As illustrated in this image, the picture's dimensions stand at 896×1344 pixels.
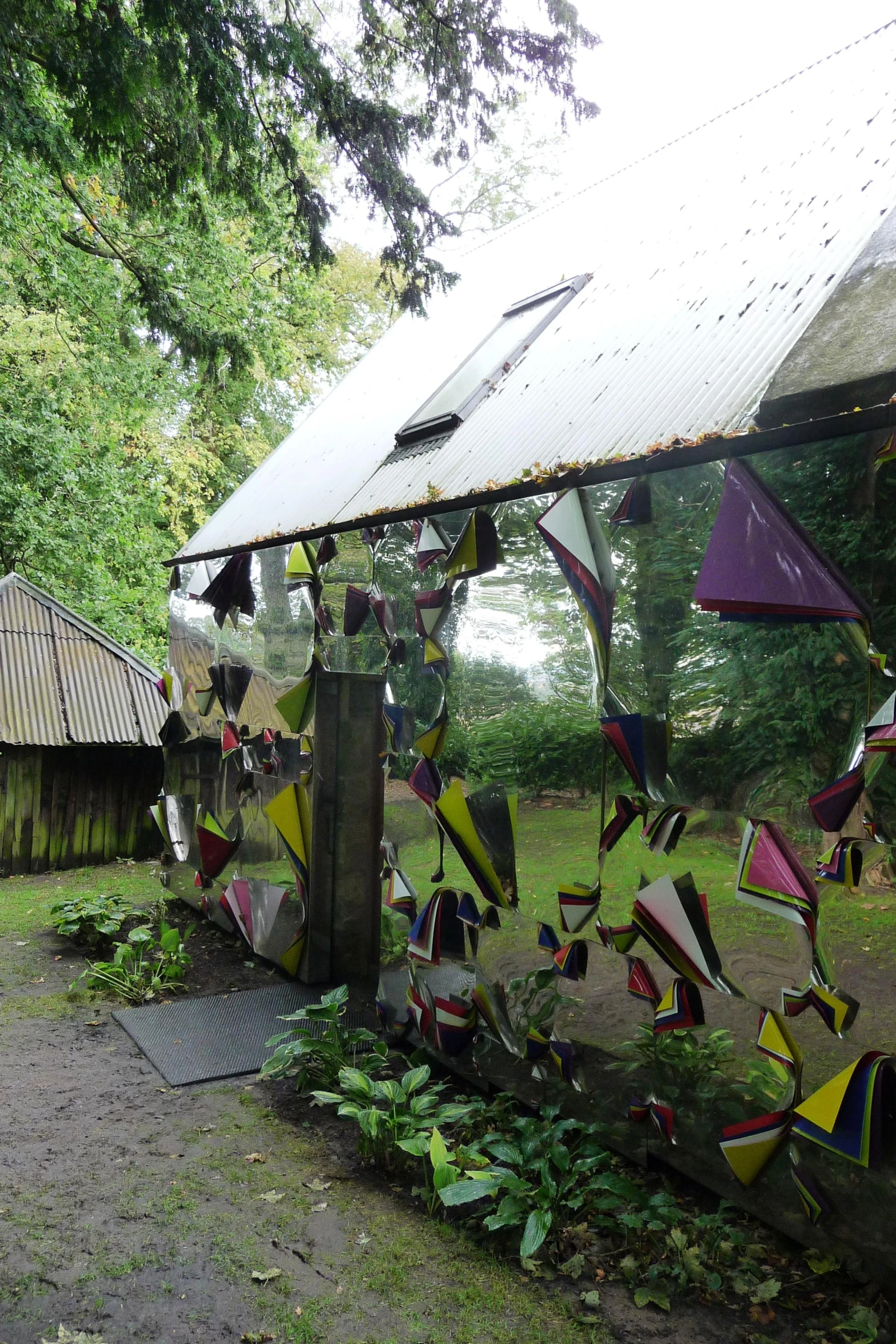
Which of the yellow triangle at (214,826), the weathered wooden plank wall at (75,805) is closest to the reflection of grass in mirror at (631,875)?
the yellow triangle at (214,826)

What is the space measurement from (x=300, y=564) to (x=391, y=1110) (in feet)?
10.5

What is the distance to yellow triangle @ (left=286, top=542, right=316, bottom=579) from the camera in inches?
223

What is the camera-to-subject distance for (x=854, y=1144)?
271cm

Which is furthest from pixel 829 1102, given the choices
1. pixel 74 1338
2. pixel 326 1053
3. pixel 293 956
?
pixel 293 956

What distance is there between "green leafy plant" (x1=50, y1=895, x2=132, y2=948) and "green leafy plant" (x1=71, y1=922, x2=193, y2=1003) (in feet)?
0.97

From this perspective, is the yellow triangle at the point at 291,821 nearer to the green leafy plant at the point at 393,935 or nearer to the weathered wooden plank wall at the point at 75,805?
the green leafy plant at the point at 393,935

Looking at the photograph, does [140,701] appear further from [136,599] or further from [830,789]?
[830,789]

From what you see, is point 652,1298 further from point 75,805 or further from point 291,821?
point 75,805

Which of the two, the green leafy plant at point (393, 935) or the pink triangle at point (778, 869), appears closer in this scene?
the pink triangle at point (778, 869)

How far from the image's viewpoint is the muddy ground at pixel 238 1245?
9.09 feet

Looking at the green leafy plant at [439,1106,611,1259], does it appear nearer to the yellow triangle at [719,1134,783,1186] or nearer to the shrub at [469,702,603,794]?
the yellow triangle at [719,1134,783,1186]

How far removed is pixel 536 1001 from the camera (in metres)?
3.93

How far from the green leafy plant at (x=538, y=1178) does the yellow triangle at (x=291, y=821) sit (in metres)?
2.41

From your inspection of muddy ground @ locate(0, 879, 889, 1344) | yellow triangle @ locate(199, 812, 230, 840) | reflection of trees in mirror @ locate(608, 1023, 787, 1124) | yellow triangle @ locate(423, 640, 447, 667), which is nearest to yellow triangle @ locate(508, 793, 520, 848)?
yellow triangle @ locate(423, 640, 447, 667)
